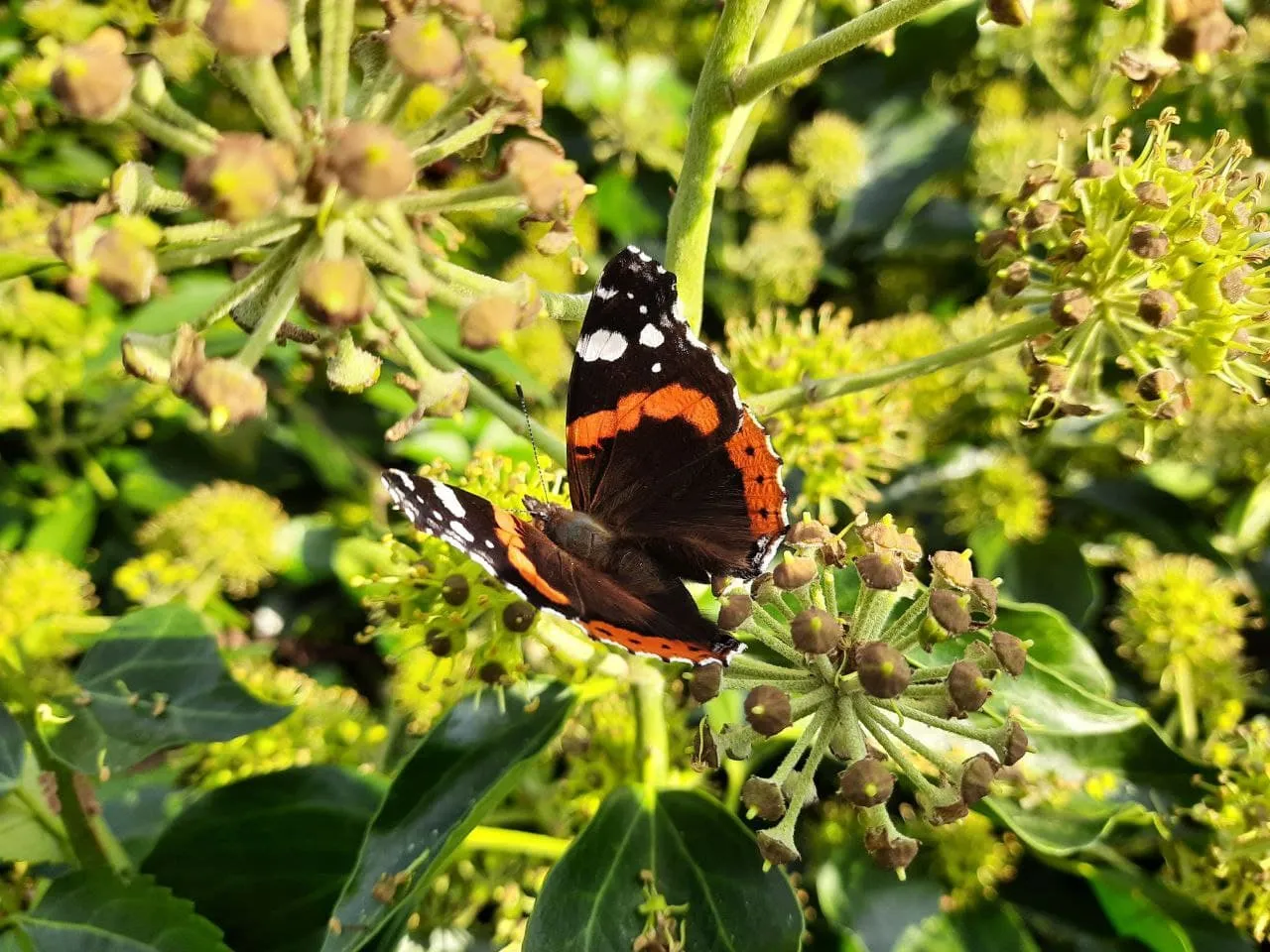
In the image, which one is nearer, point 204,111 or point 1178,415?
point 1178,415

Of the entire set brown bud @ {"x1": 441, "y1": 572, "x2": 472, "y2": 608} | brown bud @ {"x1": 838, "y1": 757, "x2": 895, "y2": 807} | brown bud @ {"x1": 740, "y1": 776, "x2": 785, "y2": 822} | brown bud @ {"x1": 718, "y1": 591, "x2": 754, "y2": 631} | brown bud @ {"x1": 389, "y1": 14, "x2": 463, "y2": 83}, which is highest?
brown bud @ {"x1": 389, "y1": 14, "x2": 463, "y2": 83}

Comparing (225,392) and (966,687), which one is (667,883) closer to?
(966,687)

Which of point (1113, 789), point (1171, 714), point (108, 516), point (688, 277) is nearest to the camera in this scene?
point (688, 277)

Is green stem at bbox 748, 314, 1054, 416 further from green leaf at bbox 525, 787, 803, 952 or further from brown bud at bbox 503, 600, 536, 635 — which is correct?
green leaf at bbox 525, 787, 803, 952

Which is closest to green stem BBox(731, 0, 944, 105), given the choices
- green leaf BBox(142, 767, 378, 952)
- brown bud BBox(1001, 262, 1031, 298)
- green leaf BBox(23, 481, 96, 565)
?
brown bud BBox(1001, 262, 1031, 298)

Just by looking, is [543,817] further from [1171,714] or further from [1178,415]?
[1171,714]

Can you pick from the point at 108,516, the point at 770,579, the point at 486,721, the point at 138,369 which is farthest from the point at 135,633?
the point at 108,516
